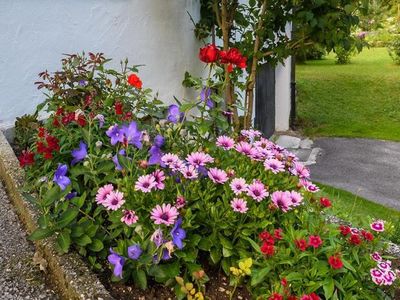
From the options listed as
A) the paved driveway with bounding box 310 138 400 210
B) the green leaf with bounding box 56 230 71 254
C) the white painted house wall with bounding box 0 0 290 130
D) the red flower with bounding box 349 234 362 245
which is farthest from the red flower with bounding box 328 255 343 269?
the paved driveway with bounding box 310 138 400 210

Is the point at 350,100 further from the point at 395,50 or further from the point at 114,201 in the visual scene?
the point at 114,201

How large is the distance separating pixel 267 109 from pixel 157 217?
331 inches

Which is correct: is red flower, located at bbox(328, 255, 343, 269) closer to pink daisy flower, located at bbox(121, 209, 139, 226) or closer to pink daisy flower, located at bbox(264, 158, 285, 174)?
pink daisy flower, located at bbox(264, 158, 285, 174)

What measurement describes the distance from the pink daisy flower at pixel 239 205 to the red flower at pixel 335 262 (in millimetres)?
364

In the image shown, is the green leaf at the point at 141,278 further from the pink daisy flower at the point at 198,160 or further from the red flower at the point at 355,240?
the red flower at the point at 355,240

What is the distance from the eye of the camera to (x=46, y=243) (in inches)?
82.4

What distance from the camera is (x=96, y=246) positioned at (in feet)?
6.61

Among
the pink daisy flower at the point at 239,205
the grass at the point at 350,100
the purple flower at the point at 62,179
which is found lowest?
the grass at the point at 350,100

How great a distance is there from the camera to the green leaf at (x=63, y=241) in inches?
76.2

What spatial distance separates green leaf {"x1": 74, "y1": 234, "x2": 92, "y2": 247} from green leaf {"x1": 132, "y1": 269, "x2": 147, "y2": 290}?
241mm

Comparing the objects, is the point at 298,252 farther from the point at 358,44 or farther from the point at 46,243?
the point at 358,44

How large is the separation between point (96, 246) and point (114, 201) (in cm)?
24

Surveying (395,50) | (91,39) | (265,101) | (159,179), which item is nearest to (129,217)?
(159,179)

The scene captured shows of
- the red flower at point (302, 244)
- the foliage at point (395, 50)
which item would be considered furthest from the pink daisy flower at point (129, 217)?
the foliage at point (395, 50)
